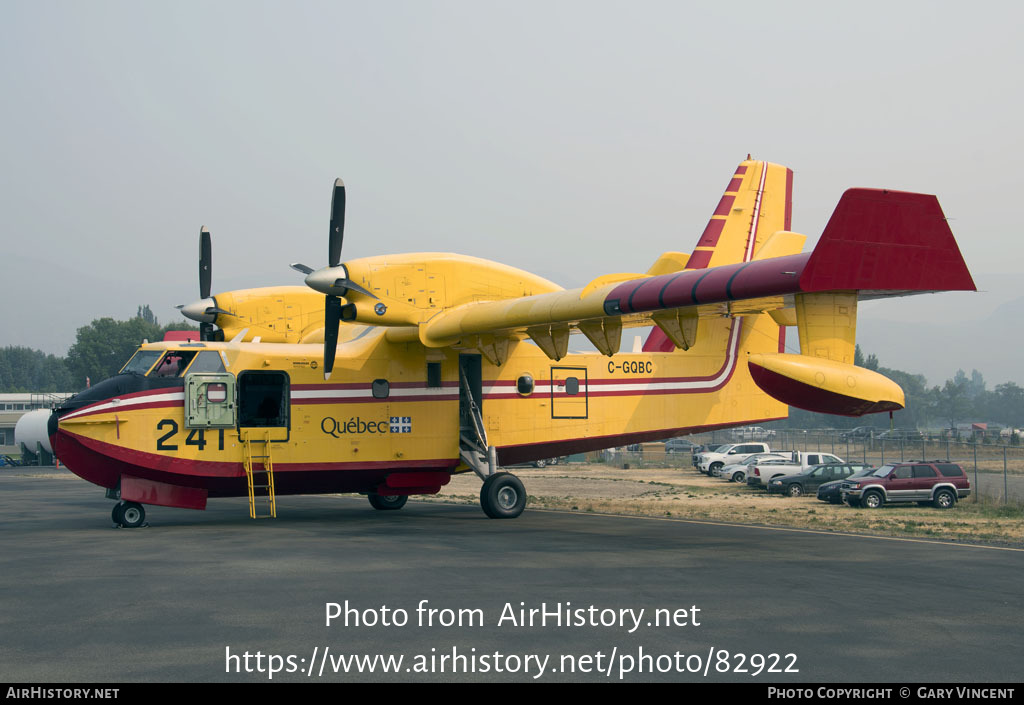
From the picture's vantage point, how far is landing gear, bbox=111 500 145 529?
64.6ft

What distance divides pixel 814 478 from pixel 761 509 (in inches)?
308

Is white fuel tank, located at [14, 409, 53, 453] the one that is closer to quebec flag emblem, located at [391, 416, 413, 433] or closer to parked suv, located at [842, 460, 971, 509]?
quebec flag emblem, located at [391, 416, 413, 433]

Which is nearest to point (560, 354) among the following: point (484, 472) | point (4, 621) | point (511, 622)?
point (484, 472)

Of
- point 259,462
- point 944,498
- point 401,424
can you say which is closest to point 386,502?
point 401,424

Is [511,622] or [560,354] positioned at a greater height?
[560,354]

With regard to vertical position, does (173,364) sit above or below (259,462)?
above

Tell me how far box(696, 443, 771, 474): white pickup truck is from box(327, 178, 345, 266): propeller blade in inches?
1274

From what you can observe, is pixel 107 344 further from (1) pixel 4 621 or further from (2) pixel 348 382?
(1) pixel 4 621

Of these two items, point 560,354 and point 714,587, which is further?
point 560,354

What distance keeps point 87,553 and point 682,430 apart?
1446cm

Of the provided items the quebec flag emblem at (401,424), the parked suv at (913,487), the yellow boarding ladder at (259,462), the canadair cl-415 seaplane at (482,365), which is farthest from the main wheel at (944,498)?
the yellow boarding ladder at (259,462)

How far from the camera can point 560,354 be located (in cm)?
1998

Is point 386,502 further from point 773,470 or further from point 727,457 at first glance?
point 727,457

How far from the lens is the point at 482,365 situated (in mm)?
22672
